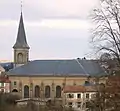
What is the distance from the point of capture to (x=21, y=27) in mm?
90375

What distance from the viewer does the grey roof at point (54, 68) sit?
252 feet

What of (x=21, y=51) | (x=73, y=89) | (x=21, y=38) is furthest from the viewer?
(x=21, y=38)

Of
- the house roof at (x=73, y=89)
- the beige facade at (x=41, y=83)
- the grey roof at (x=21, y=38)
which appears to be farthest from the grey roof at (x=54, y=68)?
the grey roof at (x=21, y=38)

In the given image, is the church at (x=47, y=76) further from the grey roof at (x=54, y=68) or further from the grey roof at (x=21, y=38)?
the grey roof at (x=21, y=38)

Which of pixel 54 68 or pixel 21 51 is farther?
pixel 21 51

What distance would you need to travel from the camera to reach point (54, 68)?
78125 mm

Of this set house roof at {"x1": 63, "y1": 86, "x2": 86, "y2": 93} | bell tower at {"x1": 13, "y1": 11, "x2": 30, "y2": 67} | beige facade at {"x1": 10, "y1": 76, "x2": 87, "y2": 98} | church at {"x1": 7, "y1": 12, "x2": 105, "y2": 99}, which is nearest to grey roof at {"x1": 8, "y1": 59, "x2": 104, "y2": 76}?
church at {"x1": 7, "y1": 12, "x2": 105, "y2": 99}

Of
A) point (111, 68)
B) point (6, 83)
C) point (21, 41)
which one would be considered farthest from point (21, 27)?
point (111, 68)

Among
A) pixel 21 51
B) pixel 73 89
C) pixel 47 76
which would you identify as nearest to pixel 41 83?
pixel 47 76

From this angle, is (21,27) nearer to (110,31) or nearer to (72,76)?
(72,76)

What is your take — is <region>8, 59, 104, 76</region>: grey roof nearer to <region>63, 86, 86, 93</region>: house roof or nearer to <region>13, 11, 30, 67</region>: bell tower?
<region>13, 11, 30, 67</region>: bell tower

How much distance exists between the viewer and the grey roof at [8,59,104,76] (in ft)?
252

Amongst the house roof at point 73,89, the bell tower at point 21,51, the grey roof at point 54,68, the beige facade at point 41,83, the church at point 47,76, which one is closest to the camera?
the house roof at point 73,89

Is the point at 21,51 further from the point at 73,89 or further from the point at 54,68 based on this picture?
the point at 73,89
